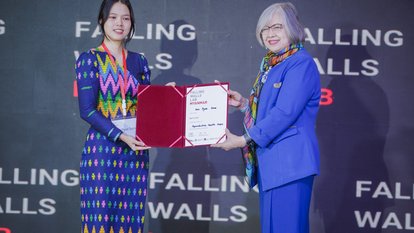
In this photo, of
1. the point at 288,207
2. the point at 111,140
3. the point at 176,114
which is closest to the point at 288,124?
the point at 288,207

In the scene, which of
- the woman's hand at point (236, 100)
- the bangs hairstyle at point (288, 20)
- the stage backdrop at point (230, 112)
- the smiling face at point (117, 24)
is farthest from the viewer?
the stage backdrop at point (230, 112)

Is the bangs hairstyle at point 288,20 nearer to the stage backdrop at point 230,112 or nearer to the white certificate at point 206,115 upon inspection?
the white certificate at point 206,115

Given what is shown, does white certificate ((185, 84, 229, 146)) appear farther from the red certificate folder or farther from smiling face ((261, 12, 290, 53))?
smiling face ((261, 12, 290, 53))

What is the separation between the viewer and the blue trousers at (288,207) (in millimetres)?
2699

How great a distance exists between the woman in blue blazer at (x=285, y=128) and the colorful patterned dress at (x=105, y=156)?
61 centimetres

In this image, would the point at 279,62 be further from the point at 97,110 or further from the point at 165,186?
the point at 165,186

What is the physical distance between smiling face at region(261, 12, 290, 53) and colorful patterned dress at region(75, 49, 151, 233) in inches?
28.8

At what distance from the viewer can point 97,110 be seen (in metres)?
3.02

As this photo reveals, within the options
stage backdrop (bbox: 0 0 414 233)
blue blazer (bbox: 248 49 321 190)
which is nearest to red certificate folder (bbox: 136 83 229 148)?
blue blazer (bbox: 248 49 321 190)

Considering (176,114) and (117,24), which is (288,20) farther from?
(117,24)

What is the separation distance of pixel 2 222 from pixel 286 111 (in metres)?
2.63

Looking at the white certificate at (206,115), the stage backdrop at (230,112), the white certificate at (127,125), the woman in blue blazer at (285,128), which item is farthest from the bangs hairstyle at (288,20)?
the stage backdrop at (230,112)

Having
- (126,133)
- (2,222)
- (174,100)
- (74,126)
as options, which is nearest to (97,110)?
(126,133)

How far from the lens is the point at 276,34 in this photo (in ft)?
9.34
